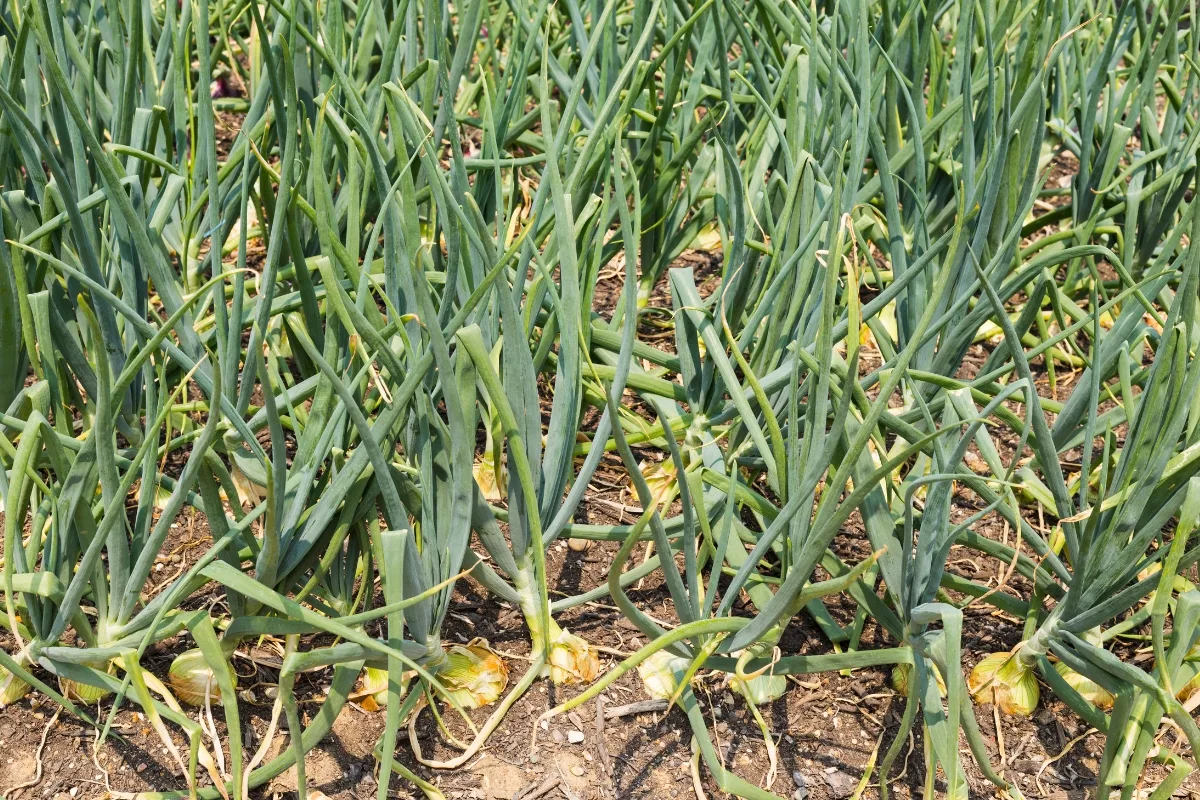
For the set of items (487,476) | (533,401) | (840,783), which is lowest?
(840,783)

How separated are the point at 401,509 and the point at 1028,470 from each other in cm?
67

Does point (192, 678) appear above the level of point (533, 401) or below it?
below

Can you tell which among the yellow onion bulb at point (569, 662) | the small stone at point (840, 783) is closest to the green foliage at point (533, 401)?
the yellow onion bulb at point (569, 662)

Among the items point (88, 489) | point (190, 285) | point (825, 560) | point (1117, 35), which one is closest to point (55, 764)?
point (88, 489)

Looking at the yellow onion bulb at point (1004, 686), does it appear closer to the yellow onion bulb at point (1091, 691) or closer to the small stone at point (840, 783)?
the yellow onion bulb at point (1091, 691)

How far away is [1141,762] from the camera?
91cm

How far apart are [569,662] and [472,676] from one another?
100 mm

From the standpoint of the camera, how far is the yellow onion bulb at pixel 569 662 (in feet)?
3.62

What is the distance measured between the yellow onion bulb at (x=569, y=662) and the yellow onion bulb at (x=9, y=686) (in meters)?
0.51

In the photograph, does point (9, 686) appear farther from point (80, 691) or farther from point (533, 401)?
point (533, 401)

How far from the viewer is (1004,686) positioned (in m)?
1.11

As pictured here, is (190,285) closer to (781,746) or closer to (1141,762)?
(781,746)

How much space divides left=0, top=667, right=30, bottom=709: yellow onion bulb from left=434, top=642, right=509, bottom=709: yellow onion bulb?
1.13 ft

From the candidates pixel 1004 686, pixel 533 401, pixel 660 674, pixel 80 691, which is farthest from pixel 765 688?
pixel 80 691
